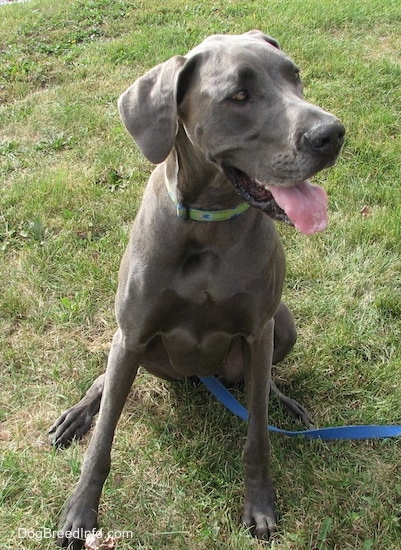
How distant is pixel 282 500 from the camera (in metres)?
2.74

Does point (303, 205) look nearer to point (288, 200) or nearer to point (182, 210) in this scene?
point (288, 200)

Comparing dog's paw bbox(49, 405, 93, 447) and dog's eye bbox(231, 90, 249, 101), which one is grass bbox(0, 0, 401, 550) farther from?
dog's eye bbox(231, 90, 249, 101)

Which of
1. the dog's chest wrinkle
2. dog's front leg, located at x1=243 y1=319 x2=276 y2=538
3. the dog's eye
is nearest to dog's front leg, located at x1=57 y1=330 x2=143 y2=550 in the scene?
the dog's chest wrinkle

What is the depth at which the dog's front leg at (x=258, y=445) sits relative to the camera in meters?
2.63

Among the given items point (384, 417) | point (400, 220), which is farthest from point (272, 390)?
point (400, 220)

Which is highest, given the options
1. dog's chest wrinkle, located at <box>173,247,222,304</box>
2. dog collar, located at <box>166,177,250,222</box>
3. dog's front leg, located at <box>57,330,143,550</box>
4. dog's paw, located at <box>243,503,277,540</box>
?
dog collar, located at <box>166,177,250,222</box>

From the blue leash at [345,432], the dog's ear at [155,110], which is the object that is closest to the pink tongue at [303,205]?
the dog's ear at [155,110]

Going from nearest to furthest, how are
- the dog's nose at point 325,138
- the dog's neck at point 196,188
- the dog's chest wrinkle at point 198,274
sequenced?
the dog's nose at point 325,138 → the dog's neck at point 196,188 → the dog's chest wrinkle at point 198,274

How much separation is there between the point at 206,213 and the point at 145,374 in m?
1.22

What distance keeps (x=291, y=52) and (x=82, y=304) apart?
3555 mm

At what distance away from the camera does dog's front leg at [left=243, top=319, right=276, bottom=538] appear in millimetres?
2627

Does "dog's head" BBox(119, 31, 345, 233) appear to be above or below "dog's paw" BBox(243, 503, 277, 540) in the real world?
above

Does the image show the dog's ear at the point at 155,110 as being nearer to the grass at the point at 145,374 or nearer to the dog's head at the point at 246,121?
the dog's head at the point at 246,121

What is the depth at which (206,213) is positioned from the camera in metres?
2.39
